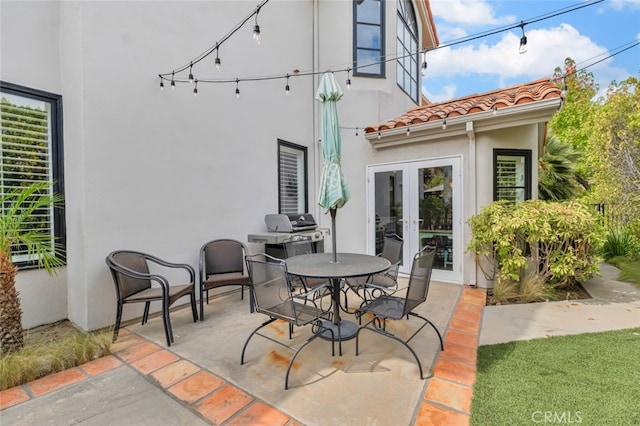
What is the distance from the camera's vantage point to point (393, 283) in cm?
438

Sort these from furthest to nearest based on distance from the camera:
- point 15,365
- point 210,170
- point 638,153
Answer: point 638,153, point 210,170, point 15,365

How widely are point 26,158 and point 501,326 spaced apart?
6.60 meters

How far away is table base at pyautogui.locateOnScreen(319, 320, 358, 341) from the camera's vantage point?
11.4ft

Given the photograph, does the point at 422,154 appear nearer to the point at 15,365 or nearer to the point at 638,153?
the point at 638,153

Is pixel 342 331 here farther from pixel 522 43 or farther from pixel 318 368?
pixel 522 43

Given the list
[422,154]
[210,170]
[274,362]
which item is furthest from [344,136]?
[274,362]

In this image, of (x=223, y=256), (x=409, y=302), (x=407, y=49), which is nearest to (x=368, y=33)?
(x=407, y=49)

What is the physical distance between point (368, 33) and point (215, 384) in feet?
26.6

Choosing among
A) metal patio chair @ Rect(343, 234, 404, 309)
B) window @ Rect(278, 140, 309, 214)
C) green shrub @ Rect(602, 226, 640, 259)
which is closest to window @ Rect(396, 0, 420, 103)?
window @ Rect(278, 140, 309, 214)

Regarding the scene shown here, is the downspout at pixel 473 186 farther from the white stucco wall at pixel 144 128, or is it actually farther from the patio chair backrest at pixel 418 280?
the white stucco wall at pixel 144 128

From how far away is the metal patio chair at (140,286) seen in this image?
3643 mm

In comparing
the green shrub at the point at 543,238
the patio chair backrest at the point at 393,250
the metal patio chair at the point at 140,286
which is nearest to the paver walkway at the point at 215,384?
the metal patio chair at the point at 140,286

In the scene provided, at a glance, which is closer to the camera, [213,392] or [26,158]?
[213,392]
